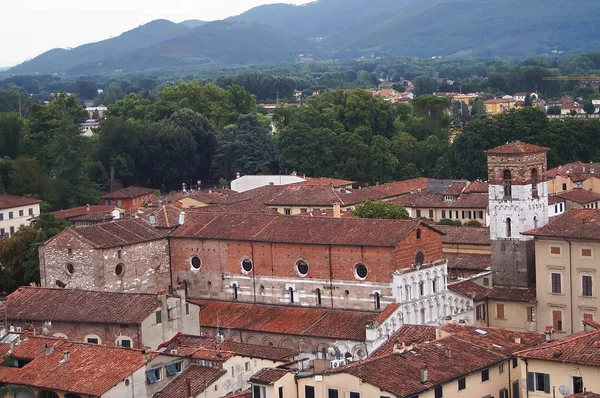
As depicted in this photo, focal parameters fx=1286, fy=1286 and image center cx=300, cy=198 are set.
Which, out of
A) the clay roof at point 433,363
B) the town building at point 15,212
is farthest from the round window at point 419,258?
the town building at point 15,212

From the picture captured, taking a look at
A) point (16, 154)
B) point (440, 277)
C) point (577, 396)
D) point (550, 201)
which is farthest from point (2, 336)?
point (16, 154)

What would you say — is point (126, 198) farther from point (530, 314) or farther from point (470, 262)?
point (530, 314)

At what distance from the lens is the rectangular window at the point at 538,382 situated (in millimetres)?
32906

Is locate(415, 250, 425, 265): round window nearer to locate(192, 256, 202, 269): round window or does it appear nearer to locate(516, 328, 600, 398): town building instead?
locate(192, 256, 202, 269): round window

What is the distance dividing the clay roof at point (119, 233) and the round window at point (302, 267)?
6.27 meters

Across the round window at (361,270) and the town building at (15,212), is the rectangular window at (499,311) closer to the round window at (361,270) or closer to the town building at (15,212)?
the round window at (361,270)

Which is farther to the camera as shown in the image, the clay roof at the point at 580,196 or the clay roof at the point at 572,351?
the clay roof at the point at 580,196

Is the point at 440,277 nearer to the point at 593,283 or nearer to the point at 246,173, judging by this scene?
the point at 593,283

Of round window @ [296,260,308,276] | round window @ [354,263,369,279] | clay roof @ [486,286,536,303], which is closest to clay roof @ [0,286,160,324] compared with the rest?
round window @ [296,260,308,276]

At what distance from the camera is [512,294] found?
49219mm

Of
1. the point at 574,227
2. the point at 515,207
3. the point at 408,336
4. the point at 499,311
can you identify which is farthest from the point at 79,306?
the point at 574,227

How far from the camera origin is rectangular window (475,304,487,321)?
4909 centimetres

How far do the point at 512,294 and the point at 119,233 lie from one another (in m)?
15.3

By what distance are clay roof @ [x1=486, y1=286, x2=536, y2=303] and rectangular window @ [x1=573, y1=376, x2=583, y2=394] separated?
51.5ft
